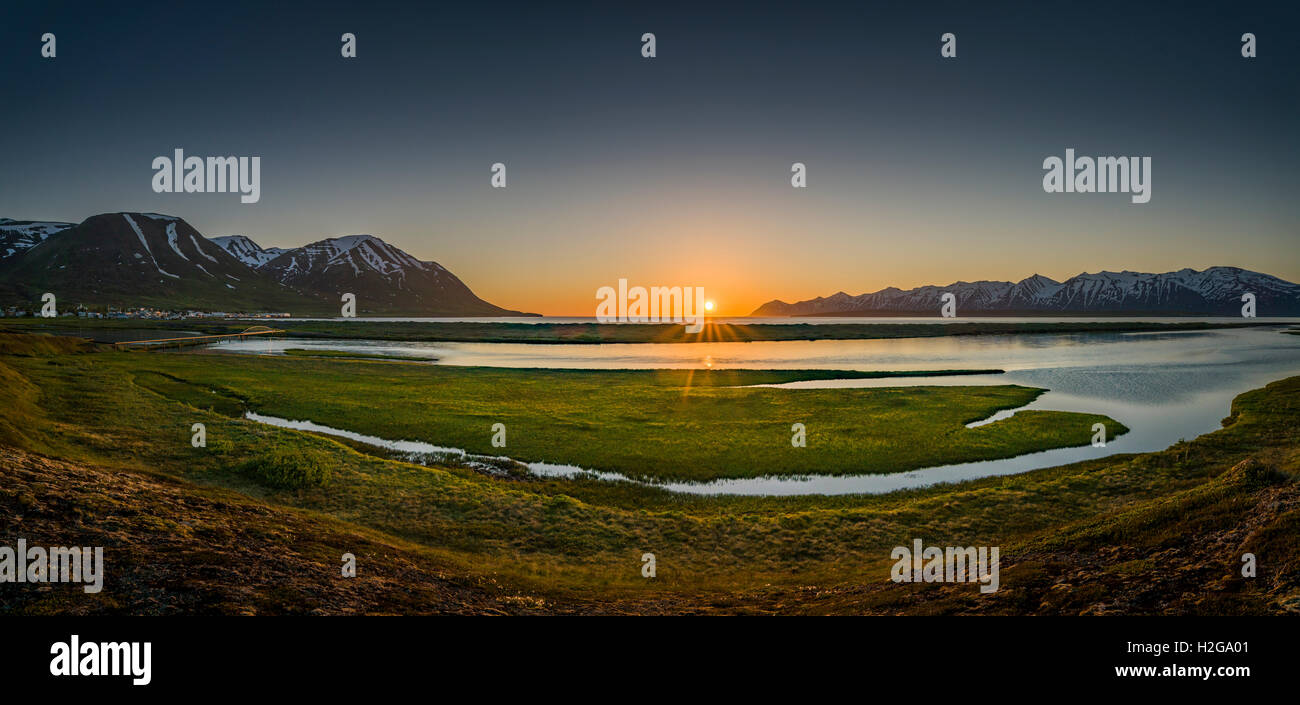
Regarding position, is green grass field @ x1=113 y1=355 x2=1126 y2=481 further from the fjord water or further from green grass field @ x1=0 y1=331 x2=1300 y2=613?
the fjord water

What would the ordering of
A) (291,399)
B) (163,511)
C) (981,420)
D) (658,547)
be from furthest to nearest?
(291,399), (981,420), (658,547), (163,511)

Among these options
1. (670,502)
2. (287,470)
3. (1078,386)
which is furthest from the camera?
(1078,386)

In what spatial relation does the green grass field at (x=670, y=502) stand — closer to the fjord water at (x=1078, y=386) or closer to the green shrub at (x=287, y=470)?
the green shrub at (x=287, y=470)

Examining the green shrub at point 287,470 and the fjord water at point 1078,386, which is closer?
the green shrub at point 287,470

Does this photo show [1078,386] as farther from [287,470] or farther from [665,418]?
[287,470]

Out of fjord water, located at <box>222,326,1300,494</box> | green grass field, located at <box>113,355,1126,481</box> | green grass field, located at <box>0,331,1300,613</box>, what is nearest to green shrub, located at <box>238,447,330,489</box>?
green grass field, located at <box>0,331,1300,613</box>

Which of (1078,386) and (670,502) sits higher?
(1078,386)

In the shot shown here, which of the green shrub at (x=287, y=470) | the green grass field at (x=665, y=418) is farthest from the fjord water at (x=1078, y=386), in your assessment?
the green shrub at (x=287, y=470)

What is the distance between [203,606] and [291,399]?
4301 centimetres

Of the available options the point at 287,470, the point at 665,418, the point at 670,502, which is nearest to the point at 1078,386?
the point at 665,418

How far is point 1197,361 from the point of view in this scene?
270ft
